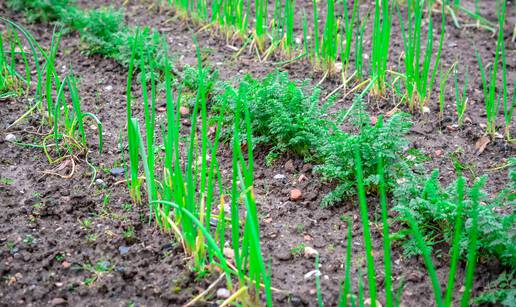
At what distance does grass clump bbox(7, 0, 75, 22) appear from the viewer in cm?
404

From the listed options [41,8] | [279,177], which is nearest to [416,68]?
[279,177]

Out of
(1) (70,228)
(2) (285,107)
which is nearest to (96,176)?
(1) (70,228)

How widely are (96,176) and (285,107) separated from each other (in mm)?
922

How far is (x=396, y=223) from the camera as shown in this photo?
7.63 ft

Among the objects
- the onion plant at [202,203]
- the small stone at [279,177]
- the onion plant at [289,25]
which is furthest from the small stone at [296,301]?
the onion plant at [289,25]

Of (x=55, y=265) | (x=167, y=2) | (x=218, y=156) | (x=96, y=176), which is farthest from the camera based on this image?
(x=167, y=2)

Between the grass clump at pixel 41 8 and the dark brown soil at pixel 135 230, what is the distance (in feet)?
3.56

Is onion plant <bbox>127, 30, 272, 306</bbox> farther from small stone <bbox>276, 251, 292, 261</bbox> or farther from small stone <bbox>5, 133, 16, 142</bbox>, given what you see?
small stone <bbox>5, 133, 16, 142</bbox>

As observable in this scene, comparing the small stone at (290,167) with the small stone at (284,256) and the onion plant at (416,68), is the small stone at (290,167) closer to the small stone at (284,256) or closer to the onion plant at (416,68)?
the small stone at (284,256)

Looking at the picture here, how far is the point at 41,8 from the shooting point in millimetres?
4090

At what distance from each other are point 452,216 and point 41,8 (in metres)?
3.25

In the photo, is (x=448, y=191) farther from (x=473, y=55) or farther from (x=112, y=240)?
(x=473, y=55)

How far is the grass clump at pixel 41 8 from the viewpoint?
4.04 metres

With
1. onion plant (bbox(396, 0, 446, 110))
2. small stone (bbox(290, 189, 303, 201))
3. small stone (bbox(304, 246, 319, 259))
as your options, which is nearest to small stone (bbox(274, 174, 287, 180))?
small stone (bbox(290, 189, 303, 201))
